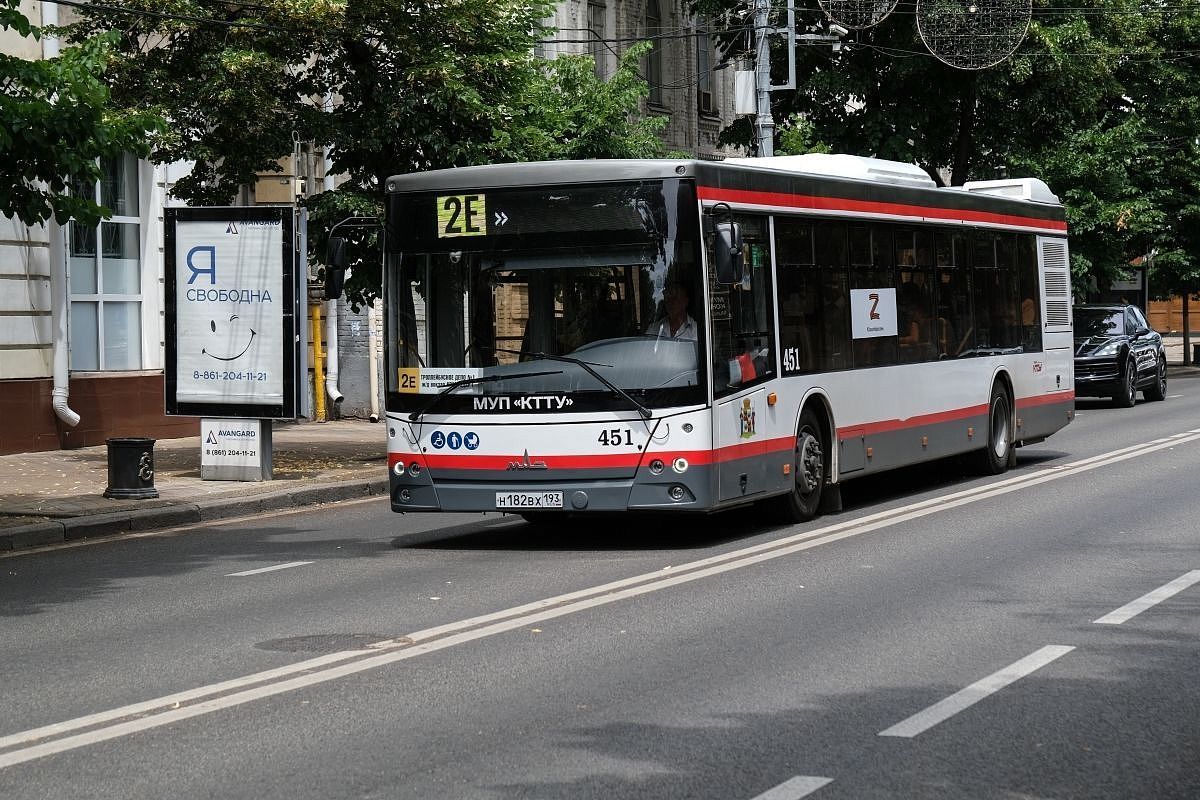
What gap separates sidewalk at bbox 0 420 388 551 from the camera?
15.0m

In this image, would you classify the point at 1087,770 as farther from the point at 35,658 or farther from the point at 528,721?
the point at 35,658

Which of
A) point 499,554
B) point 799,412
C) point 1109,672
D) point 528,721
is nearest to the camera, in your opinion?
point 528,721

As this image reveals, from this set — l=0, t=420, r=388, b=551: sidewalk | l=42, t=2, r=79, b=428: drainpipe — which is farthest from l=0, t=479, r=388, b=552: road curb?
l=42, t=2, r=79, b=428: drainpipe

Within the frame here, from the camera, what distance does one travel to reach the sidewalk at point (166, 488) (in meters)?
15.0

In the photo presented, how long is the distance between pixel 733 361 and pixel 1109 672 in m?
5.63

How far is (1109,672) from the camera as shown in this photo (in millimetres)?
8039

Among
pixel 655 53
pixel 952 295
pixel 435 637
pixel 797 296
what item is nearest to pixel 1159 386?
pixel 655 53

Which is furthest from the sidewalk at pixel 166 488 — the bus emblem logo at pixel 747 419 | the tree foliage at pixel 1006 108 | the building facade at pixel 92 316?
the tree foliage at pixel 1006 108

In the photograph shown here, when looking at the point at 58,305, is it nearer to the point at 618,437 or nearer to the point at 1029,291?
the point at 1029,291

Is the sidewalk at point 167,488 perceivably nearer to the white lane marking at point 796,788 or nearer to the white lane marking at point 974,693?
the white lane marking at point 974,693

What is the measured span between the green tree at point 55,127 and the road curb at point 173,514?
245cm

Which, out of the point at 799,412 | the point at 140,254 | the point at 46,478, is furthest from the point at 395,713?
the point at 140,254

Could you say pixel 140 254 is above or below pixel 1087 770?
above

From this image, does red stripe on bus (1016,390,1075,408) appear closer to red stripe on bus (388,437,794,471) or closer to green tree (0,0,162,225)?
red stripe on bus (388,437,794,471)
